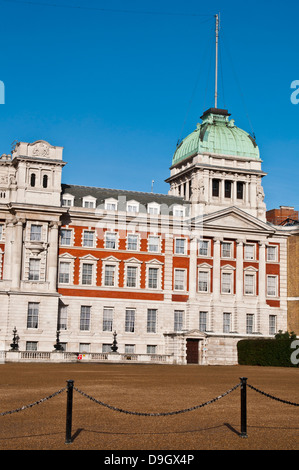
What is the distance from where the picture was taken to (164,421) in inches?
748

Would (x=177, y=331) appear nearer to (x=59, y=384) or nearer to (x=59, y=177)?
(x=59, y=177)

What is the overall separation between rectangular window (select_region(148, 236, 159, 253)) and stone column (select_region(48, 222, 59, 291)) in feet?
32.6

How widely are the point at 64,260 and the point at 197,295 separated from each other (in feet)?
46.8

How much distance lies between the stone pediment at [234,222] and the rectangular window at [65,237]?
13320mm

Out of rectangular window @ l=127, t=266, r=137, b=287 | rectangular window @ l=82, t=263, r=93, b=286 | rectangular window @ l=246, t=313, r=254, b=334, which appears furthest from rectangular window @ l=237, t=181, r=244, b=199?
rectangular window @ l=82, t=263, r=93, b=286

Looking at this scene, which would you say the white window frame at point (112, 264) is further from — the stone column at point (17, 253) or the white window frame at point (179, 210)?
the white window frame at point (179, 210)

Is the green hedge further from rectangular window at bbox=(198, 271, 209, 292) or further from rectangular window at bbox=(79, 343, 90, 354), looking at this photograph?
rectangular window at bbox=(79, 343, 90, 354)

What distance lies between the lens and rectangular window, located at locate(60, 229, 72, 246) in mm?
66562

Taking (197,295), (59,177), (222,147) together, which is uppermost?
(222,147)

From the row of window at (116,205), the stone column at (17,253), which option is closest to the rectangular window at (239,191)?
the row of window at (116,205)

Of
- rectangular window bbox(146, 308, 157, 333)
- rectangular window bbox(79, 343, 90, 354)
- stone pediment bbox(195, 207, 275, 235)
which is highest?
stone pediment bbox(195, 207, 275, 235)

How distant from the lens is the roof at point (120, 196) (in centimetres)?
6975
